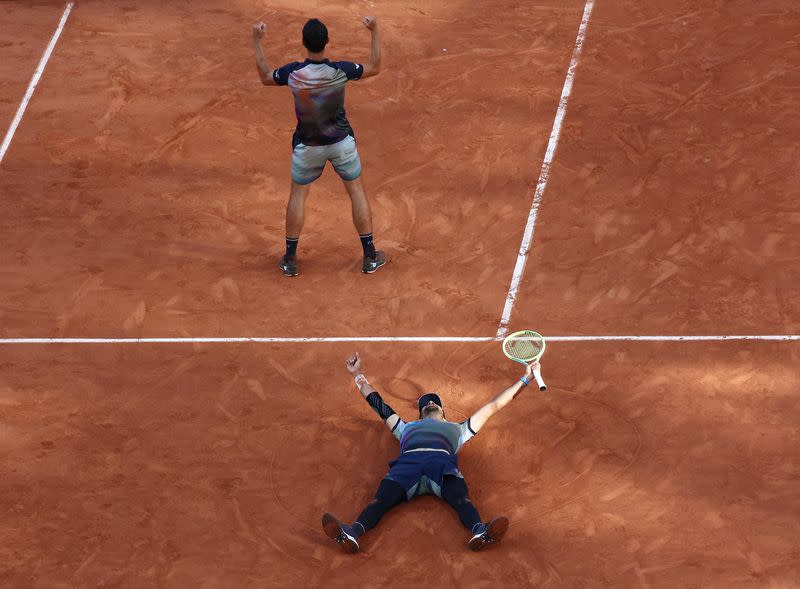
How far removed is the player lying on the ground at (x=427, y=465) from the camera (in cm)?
993

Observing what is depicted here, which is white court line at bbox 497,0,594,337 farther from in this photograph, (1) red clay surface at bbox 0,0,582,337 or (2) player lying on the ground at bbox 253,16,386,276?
(2) player lying on the ground at bbox 253,16,386,276

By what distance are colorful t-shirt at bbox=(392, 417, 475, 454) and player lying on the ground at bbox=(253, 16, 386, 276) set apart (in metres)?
2.69

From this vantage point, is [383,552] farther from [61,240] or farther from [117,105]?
[117,105]

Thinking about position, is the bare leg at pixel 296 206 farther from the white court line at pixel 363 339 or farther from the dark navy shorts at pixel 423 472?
the dark navy shorts at pixel 423 472

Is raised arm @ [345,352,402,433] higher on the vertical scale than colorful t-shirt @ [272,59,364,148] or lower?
lower

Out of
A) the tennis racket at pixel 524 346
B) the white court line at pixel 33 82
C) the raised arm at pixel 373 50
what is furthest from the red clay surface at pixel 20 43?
the tennis racket at pixel 524 346

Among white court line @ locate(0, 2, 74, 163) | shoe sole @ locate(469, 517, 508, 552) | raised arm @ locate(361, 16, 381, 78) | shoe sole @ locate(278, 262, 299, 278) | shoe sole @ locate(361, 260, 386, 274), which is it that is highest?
raised arm @ locate(361, 16, 381, 78)

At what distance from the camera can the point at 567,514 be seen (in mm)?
10180

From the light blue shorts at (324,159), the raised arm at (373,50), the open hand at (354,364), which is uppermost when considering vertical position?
the raised arm at (373,50)

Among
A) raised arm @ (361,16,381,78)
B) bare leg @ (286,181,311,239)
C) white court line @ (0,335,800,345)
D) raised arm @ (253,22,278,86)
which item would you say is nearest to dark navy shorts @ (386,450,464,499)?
white court line @ (0,335,800,345)

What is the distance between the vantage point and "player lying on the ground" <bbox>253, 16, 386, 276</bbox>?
12.0 metres

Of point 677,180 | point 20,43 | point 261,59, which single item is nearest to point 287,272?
point 261,59

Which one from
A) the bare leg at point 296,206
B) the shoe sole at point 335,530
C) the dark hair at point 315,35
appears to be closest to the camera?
the shoe sole at point 335,530

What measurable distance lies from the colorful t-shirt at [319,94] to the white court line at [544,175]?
2138 mm
